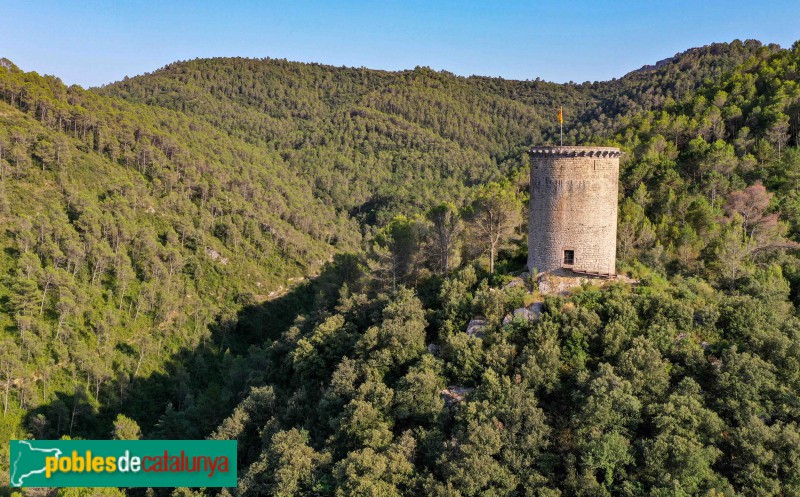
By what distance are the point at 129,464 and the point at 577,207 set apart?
23.4 m

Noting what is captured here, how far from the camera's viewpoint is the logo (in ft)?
75.4

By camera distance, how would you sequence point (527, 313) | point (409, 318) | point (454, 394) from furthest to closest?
1. point (409, 318)
2. point (527, 313)
3. point (454, 394)

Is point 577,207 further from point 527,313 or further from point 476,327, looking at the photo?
point 476,327

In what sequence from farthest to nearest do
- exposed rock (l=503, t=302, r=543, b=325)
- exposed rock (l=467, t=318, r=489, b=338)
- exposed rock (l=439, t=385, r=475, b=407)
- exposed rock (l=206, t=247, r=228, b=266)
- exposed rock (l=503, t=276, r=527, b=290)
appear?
1. exposed rock (l=206, t=247, r=228, b=266)
2. exposed rock (l=503, t=276, r=527, b=290)
3. exposed rock (l=467, t=318, r=489, b=338)
4. exposed rock (l=503, t=302, r=543, b=325)
5. exposed rock (l=439, t=385, r=475, b=407)

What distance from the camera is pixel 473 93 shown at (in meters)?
193

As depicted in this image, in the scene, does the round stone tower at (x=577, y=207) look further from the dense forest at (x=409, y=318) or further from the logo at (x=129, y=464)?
the logo at (x=129, y=464)

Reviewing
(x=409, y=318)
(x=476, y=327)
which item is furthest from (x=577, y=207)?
(x=409, y=318)

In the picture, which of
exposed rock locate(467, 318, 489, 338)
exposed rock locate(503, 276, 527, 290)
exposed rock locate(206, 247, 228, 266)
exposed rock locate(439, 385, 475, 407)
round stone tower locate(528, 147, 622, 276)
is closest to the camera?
exposed rock locate(439, 385, 475, 407)

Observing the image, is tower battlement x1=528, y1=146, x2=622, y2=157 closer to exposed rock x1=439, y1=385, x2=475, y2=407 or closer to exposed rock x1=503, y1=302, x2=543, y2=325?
exposed rock x1=503, y1=302, x2=543, y2=325

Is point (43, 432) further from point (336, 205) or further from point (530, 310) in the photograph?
point (336, 205)

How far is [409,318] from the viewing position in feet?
86.4

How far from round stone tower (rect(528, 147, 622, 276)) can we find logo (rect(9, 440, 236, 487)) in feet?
57.0

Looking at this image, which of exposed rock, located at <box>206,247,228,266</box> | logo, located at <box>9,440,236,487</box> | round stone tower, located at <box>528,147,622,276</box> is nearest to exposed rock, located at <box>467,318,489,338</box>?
round stone tower, located at <box>528,147,622,276</box>

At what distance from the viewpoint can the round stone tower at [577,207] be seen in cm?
2347
